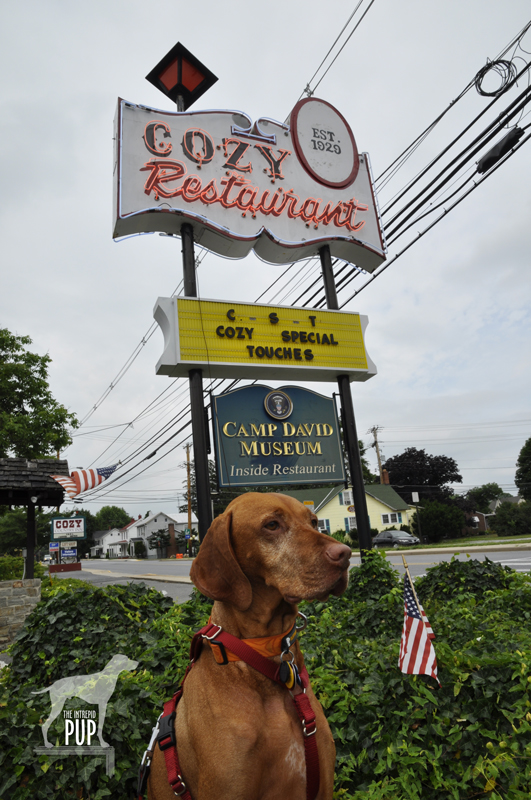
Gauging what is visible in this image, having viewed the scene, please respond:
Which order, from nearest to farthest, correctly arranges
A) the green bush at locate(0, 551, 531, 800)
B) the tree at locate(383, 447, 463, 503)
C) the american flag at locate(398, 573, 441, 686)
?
the green bush at locate(0, 551, 531, 800), the american flag at locate(398, 573, 441, 686), the tree at locate(383, 447, 463, 503)

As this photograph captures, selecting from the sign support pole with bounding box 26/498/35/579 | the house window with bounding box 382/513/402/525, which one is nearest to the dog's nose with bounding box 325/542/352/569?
the sign support pole with bounding box 26/498/35/579

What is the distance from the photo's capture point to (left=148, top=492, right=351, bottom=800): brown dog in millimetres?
1567

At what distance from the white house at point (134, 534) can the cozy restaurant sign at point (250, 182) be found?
69.5 metres

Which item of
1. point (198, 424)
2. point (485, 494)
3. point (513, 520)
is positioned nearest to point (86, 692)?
point (198, 424)

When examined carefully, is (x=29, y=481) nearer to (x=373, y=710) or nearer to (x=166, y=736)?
(x=373, y=710)

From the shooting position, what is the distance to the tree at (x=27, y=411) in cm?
1886

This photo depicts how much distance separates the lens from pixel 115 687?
294cm

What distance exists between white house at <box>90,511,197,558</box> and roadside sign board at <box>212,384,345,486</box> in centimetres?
6894

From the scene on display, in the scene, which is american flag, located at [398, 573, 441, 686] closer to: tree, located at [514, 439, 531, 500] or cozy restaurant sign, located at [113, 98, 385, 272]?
cozy restaurant sign, located at [113, 98, 385, 272]

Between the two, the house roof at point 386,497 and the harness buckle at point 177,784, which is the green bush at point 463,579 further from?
the house roof at point 386,497

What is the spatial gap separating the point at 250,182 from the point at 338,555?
8.46m

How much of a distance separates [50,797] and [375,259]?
951cm

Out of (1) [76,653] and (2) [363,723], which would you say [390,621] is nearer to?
(2) [363,723]

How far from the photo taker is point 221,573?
1.77 meters
